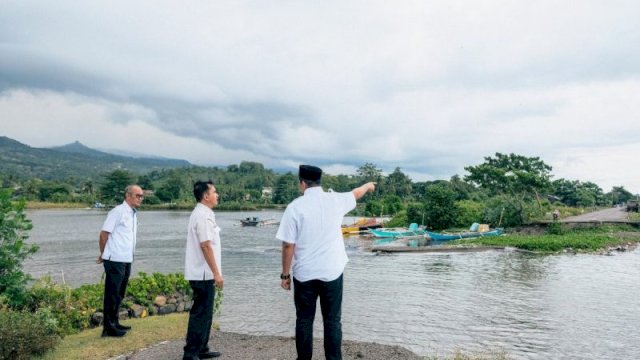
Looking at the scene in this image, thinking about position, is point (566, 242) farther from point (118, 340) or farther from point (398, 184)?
point (398, 184)

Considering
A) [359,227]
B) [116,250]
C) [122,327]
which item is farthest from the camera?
Answer: [359,227]

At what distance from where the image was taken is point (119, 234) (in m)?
7.45

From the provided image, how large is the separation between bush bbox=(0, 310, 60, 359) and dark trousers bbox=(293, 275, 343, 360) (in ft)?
13.0

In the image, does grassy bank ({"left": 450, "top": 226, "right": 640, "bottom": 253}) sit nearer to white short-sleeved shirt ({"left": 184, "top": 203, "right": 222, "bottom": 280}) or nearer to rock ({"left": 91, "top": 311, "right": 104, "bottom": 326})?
rock ({"left": 91, "top": 311, "right": 104, "bottom": 326})

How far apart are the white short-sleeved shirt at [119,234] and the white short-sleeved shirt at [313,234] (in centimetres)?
367

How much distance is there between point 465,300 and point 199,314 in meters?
11.9

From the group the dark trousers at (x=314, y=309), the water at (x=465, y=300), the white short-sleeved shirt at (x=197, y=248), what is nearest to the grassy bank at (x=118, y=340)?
the white short-sleeved shirt at (x=197, y=248)

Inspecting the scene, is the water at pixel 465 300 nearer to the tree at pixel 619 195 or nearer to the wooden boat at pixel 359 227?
the wooden boat at pixel 359 227

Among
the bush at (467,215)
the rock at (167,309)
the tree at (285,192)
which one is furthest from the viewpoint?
the tree at (285,192)

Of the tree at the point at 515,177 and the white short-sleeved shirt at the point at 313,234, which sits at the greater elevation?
the tree at the point at 515,177

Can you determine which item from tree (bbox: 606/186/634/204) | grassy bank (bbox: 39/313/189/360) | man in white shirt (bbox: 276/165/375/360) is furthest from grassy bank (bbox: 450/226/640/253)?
tree (bbox: 606/186/634/204)

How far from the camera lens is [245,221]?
68.4 meters

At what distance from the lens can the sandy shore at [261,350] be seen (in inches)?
274

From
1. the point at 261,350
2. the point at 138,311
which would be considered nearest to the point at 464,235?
the point at 138,311
